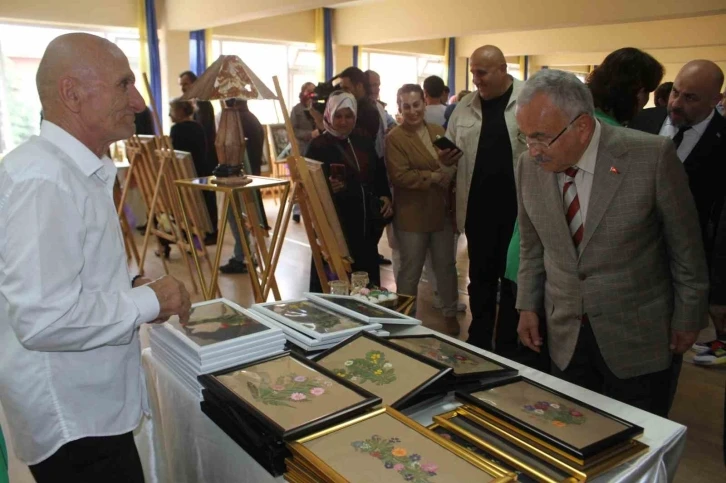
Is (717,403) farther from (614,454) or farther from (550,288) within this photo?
(614,454)

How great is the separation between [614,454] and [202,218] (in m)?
3.63

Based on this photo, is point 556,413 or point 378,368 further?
point 378,368

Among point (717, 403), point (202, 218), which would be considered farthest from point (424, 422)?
point (202, 218)

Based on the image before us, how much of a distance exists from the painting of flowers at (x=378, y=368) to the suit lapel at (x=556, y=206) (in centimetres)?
61

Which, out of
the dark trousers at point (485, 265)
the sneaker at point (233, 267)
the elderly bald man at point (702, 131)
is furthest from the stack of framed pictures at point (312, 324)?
the sneaker at point (233, 267)

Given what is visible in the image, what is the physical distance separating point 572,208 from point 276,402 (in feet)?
3.34

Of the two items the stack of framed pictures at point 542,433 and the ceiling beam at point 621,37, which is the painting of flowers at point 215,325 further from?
the ceiling beam at point 621,37

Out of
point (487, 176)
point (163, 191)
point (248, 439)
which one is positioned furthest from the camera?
point (163, 191)

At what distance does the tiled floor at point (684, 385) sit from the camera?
2.31 m

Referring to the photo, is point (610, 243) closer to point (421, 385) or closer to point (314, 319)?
point (421, 385)

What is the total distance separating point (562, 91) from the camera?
148cm

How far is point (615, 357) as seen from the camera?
5.29 feet

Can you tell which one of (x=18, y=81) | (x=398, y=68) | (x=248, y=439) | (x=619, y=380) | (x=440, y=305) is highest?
(x=398, y=68)

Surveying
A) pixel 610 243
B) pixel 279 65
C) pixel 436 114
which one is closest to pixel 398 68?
pixel 279 65
